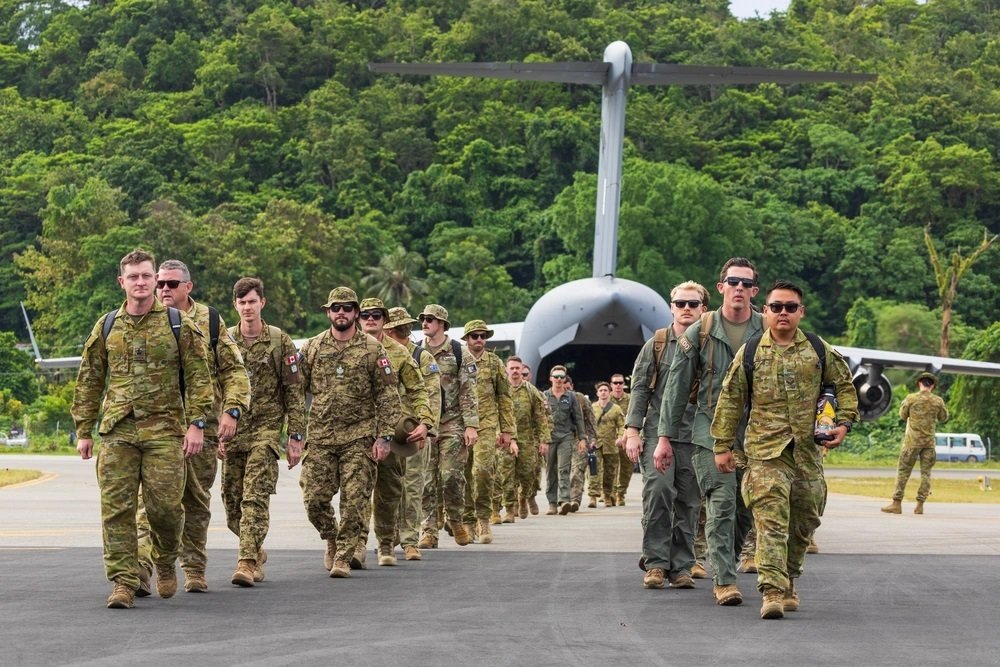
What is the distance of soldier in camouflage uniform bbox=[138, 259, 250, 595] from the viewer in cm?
1053

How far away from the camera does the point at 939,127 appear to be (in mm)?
100375

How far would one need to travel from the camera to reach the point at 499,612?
9.57 metres

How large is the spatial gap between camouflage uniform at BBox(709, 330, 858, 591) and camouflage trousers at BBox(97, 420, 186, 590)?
10.3 ft

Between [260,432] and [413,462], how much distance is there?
264 centimetres

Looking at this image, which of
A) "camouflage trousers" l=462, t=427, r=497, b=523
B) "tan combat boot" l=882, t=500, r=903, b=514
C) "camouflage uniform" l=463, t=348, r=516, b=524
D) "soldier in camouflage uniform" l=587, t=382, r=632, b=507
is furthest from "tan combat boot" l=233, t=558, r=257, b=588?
"soldier in camouflage uniform" l=587, t=382, r=632, b=507

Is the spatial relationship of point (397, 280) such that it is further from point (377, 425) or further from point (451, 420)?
point (377, 425)

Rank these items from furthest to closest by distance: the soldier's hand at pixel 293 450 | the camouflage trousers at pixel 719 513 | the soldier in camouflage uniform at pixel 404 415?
the soldier in camouflage uniform at pixel 404 415 → the soldier's hand at pixel 293 450 → the camouflage trousers at pixel 719 513

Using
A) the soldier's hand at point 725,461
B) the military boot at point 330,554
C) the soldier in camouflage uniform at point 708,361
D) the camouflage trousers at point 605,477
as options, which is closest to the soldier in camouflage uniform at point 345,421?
the military boot at point 330,554

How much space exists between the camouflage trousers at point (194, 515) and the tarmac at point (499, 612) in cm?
24

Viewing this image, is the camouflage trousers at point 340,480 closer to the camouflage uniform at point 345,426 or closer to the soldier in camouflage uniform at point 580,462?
the camouflage uniform at point 345,426

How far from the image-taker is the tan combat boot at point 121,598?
9.52m

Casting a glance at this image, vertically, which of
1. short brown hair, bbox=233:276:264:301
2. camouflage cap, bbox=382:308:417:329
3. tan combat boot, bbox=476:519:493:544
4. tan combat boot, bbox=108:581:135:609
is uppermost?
short brown hair, bbox=233:276:264:301

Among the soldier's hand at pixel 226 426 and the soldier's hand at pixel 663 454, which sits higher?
the soldier's hand at pixel 226 426

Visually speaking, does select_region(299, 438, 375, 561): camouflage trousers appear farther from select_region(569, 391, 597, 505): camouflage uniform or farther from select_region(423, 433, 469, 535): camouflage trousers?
select_region(569, 391, 597, 505): camouflage uniform
